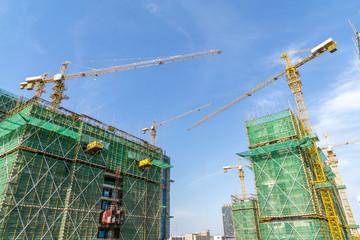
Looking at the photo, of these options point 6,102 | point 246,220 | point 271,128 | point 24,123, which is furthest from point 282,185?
point 6,102

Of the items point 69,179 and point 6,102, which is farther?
point 6,102

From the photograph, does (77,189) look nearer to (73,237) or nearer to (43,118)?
(73,237)

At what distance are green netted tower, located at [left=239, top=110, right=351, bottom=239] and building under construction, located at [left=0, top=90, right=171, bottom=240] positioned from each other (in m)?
32.0

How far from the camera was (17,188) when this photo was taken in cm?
4459

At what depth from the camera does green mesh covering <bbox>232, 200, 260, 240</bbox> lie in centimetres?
8925

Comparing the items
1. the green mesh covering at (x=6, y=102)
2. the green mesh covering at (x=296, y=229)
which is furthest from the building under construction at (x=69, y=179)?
the green mesh covering at (x=296, y=229)

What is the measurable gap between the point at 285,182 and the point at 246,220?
36.6 m

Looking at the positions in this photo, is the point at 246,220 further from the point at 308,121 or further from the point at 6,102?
the point at 6,102

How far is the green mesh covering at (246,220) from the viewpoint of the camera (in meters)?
89.2

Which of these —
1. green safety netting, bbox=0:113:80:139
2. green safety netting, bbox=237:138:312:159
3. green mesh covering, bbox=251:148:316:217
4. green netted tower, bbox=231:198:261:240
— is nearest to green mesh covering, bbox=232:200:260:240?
green netted tower, bbox=231:198:261:240

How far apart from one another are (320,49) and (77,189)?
79.6 metres

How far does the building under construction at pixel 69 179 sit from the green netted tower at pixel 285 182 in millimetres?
31965

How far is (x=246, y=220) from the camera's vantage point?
92.2m

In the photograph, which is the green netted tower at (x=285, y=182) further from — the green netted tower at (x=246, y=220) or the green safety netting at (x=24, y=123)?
the green safety netting at (x=24, y=123)
